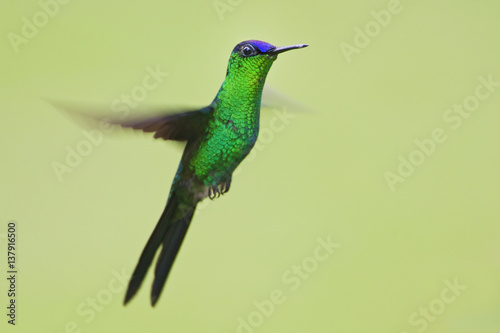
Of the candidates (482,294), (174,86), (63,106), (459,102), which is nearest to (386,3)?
(459,102)

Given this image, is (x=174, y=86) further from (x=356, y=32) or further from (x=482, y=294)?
(x=482, y=294)

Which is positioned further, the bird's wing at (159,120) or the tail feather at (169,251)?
the tail feather at (169,251)

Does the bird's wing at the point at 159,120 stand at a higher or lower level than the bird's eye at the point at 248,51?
lower

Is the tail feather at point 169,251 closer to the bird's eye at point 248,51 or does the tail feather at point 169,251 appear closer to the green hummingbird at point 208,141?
the green hummingbird at point 208,141

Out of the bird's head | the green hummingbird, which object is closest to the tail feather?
the green hummingbird

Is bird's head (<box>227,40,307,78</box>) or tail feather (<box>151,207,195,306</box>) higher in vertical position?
bird's head (<box>227,40,307,78</box>)

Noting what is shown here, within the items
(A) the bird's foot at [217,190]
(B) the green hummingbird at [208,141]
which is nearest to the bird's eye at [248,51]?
(B) the green hummingbird at [208,141]

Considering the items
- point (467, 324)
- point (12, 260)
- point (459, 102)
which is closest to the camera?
point (467, 324)

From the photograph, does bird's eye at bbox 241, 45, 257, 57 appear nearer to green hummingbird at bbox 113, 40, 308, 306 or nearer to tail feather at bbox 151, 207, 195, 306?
green hummingbird at bbox 113, 40, 308, 306
